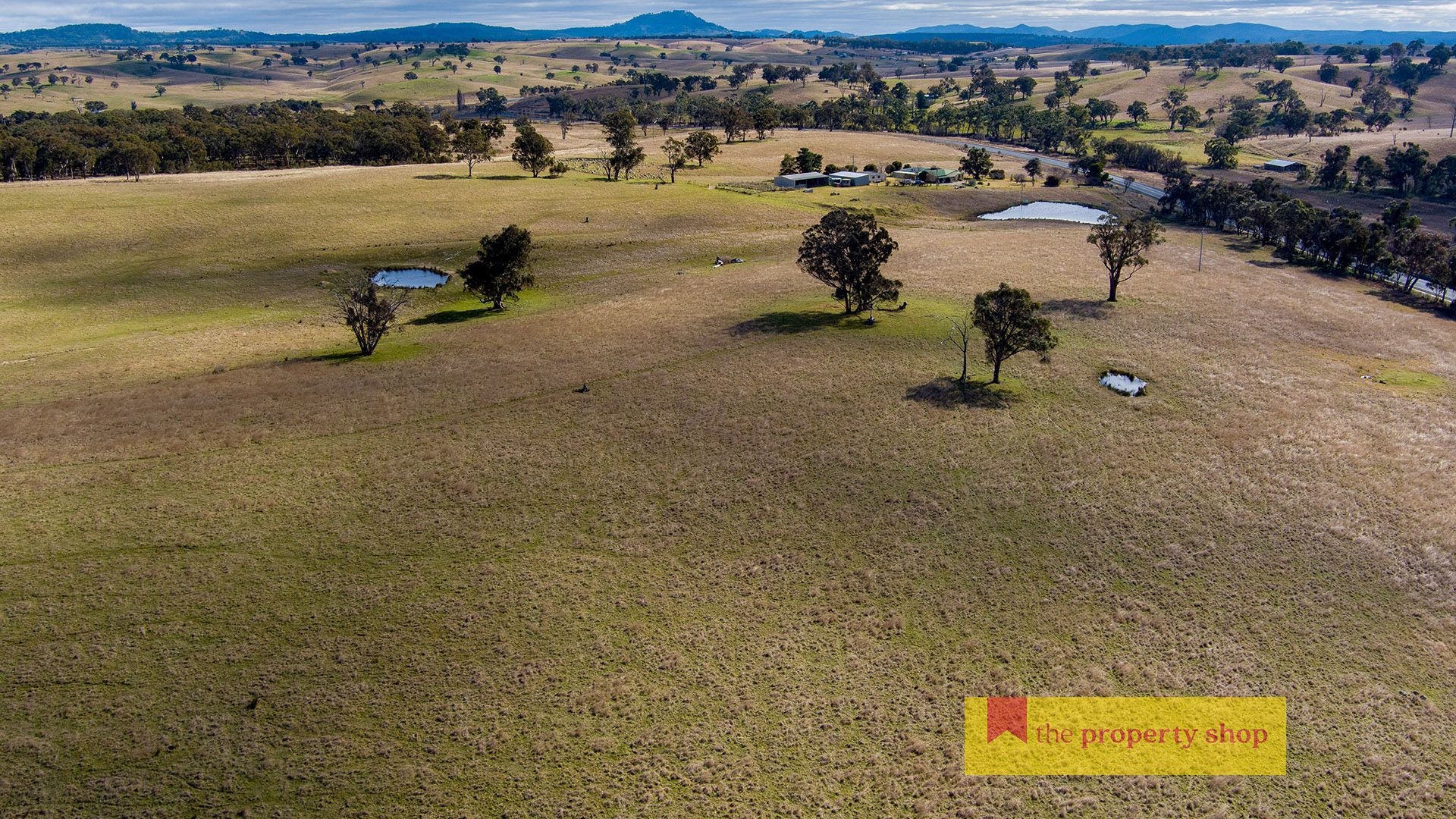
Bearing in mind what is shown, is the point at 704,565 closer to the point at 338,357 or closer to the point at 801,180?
the point at 338,357

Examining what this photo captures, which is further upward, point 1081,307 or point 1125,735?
point 1081,307

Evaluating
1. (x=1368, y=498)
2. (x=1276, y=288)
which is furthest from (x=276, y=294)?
(x=1276, y=288)

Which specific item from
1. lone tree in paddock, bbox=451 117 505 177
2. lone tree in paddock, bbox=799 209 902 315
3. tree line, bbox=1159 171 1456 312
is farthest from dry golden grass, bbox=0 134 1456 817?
lone tree in paddock, bbox=451 117 505 177

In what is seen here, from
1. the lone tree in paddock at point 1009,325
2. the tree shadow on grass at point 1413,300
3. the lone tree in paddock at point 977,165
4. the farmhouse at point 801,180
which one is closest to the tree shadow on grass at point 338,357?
the lone tree in paddock at point 1009,325

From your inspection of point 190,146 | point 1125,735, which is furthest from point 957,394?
point 190,146

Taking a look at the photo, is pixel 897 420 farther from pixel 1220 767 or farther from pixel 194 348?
pixel 194 348

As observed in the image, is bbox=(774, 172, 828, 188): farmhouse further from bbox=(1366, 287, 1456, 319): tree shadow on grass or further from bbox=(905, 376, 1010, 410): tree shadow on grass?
bbox=(905, 376, 1010, 410): tree shadow on grass
